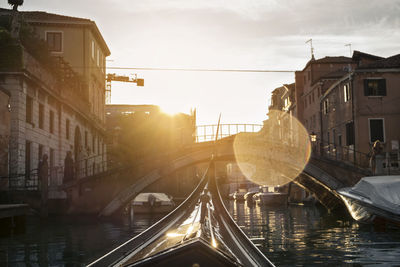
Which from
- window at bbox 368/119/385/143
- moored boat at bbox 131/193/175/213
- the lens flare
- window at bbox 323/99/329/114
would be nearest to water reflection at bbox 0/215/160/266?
moored boat at bbox 131/193/175/213

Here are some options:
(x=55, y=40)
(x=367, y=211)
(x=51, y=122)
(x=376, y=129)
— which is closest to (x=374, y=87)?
(x=376, y=129)

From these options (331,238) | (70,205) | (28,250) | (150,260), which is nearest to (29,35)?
(70,205)

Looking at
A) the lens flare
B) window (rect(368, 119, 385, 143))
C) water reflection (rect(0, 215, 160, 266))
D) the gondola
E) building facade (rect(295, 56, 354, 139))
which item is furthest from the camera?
building facade (rect(295, 56, 354, 139))

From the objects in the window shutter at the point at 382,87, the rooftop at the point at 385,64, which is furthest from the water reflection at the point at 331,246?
the rooftop at the point at 385,64

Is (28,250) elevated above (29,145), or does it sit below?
below

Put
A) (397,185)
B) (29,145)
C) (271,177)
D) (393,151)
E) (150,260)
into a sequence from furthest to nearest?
(271,177), (393,151), (29,145), (397,185), (150,260)

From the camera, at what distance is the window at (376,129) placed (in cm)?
2222

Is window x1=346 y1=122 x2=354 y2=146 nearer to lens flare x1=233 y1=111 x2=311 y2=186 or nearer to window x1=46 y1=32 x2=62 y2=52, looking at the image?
lens flare x1=233 y1=111 x2=311 y2=186

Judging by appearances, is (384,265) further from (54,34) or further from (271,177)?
(271,177)

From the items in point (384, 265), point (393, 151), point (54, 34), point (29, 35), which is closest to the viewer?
point (384, 265)

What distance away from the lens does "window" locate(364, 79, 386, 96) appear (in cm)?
2231

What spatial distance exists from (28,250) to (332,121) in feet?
71.1

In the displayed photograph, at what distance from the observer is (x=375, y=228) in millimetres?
12023

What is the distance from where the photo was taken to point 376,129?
73.2ft
